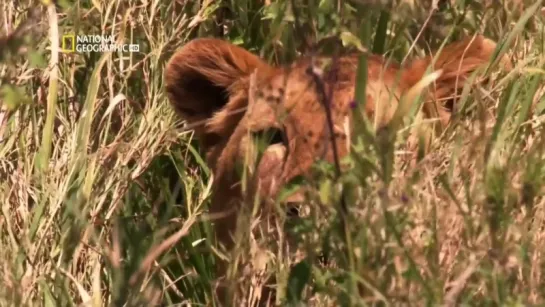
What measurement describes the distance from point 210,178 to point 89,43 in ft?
2.26

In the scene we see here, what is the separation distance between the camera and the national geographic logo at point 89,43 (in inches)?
159

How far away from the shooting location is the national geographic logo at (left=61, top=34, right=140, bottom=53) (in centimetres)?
405

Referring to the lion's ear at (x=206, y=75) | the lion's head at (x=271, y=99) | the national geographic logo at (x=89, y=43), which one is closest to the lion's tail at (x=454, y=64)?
the lion's head at (x=271, y=99)

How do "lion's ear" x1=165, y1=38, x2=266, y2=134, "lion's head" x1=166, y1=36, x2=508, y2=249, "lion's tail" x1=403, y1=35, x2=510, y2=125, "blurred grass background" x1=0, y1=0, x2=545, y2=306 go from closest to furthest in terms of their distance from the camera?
"blurred grass background" x1=0, y1=0, x2=545, y2=306 < "lion's head" x1=166, y1=36, x2=508, y2=249 < "lion's tail" x1=403, y1=35, x2=510, y2=125 < "lion's ear" x1=165, y1=38, x2=266, y2=134

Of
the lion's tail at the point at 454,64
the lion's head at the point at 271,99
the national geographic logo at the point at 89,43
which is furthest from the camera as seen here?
the national geographic logo at the point at 89,43

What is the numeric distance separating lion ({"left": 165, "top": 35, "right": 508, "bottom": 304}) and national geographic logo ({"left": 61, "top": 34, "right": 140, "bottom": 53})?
29 cm

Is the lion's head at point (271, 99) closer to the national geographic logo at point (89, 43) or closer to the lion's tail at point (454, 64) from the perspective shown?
the lion's tail at point (454, 64)

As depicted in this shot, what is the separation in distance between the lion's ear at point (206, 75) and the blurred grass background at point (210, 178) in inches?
3.5

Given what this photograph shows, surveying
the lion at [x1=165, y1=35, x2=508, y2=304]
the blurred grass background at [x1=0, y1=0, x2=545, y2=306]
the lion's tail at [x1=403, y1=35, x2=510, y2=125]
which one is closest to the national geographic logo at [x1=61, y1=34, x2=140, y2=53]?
the blurred grass background at [x1=0, y1=0, x2=545, y2=306]

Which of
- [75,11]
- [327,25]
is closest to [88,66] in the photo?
[75,11]

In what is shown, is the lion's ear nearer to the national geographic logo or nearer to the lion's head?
the lion's head

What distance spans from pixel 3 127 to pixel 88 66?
1.38ft

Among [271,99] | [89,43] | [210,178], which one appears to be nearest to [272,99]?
[271,99]

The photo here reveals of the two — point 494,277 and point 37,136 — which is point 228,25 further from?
point 494,277
